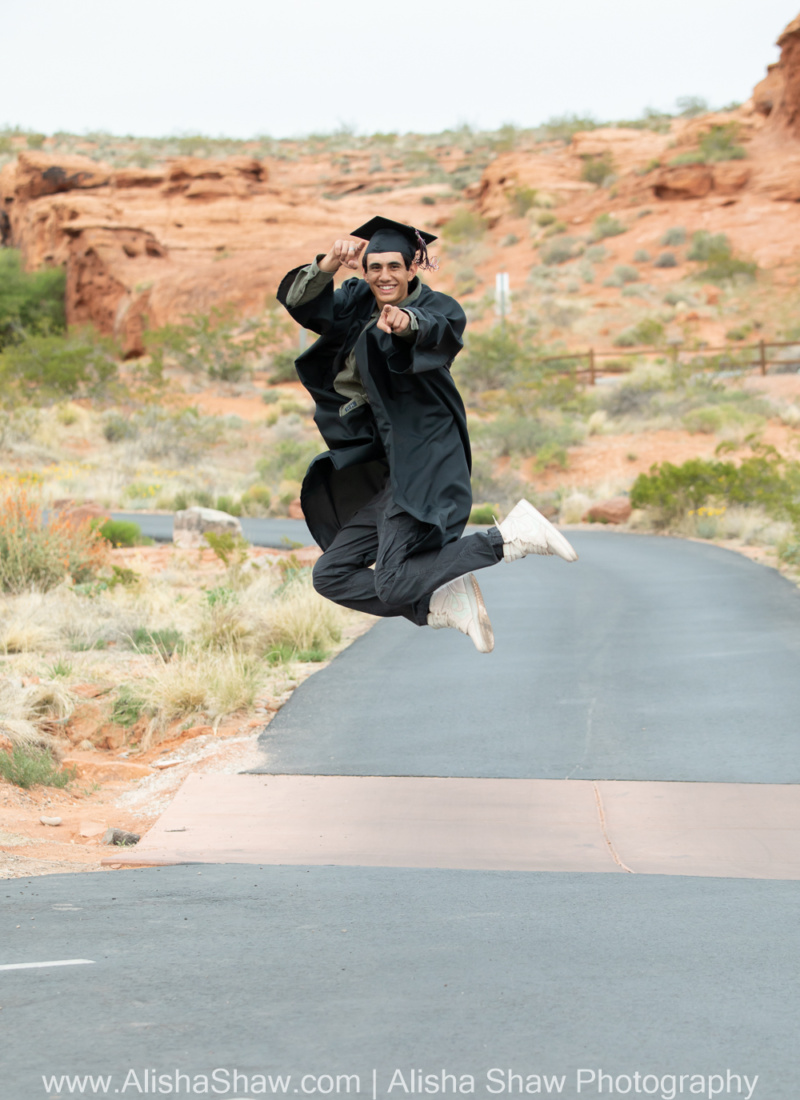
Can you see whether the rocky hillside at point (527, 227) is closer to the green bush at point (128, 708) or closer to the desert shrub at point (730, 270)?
the desert shrub at point (730, 270)

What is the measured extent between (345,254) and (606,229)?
1980 inches

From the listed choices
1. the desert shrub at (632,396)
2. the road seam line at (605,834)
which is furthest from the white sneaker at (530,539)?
the desert shrub at (632,396)

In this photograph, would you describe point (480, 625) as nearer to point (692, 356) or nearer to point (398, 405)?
point (398, 405)

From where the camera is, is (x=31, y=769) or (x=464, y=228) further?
(x=464, y=228)

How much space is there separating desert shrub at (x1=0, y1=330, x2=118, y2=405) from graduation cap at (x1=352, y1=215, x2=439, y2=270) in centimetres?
2932

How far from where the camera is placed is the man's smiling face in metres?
4.29

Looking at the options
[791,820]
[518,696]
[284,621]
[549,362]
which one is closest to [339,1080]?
[791,820]

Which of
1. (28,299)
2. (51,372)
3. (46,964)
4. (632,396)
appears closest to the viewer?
(46,964)

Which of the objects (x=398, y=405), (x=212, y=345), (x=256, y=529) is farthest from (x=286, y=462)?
(x=398, y=405)

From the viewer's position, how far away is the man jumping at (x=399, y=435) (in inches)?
171

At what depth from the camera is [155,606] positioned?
40.1ft

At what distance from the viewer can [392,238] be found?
4324 mm

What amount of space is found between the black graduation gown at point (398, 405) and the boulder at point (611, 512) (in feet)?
59.5

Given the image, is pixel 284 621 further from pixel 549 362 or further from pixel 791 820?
pixel 549 362
